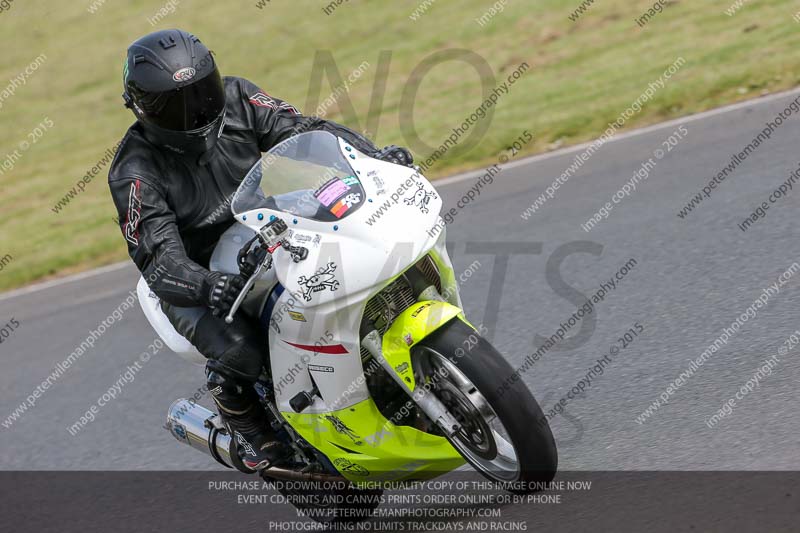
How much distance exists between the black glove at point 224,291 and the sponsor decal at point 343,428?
2.06ft

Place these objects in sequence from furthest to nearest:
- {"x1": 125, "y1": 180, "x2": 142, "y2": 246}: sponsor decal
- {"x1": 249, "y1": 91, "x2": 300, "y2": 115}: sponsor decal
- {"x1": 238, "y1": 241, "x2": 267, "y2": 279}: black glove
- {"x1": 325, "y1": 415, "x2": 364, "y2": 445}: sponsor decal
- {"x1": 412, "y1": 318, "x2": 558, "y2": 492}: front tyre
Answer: {"x1": 249, "y1": 91, "x2": 300, "y2": 115}: sponsor decal < {"x1": 125, "y1": 180, "x2": 142, "y2": 246}: sponsor decal < {"x1": 325, "y1": 415, "x2": 364, "y2": 445}: sponsor decal < {"x1": 238, "y1": 241, "x2": 267, "y2": 279}: black glove < {"x1": 412, "y1": 318, "x2": 558, "y2": 492}: front tyre

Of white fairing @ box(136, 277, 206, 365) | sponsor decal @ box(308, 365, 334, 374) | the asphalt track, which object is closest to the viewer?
sponsor decal @ box(308, 365, 334, 374)

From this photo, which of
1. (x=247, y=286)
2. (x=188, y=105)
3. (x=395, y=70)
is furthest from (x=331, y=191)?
(x=395, y=70)

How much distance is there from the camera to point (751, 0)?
13.0 meters

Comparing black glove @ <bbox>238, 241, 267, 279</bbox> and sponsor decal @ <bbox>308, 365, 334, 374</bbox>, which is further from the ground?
black glove @ <bbox>238, 241, 267, 279</bbox>

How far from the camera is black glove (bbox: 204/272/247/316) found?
3896 mm

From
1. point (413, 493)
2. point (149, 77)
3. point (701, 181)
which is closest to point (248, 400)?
point (413, 493)

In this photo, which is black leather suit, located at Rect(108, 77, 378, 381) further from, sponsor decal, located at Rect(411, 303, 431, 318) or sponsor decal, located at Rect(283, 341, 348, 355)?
sponsor decal, located at Rect(411, 303, 431, 318)

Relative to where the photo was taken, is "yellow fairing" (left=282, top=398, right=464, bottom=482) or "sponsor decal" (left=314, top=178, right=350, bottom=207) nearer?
"sponsor decal" (left=314, top=178, right=350, bottom=207)

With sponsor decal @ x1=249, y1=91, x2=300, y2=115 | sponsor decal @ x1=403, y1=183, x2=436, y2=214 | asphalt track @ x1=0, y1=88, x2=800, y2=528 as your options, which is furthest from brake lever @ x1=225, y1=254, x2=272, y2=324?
asphalt track @ x1=0, y1=88, x2=800, y2=528

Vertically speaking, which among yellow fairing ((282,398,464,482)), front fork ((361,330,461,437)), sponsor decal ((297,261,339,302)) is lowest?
yellow fairing ((282,398,464,482))

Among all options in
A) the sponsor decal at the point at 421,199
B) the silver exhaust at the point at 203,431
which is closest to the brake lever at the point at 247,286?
the sponsor decal at the point at 421,199

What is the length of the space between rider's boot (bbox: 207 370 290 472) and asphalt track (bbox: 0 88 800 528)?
1.04 meters

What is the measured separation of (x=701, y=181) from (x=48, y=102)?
13.9 metres
